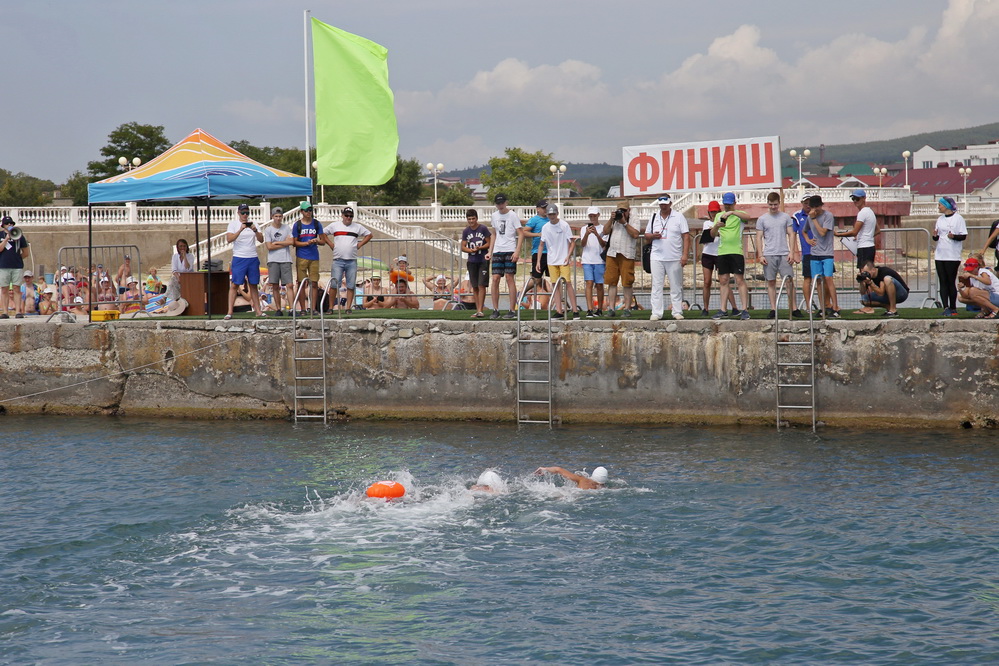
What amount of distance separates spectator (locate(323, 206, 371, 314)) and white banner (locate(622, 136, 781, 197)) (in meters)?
5.13

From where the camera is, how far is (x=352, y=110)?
1944 centimetres

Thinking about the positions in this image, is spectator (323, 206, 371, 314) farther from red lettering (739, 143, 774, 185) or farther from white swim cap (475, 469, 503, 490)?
red lettering (739, 143, 774, 185)

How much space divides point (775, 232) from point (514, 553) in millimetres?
8310

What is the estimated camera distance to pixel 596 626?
8.31m

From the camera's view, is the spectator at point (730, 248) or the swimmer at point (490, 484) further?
the spectator at point (730, 248)

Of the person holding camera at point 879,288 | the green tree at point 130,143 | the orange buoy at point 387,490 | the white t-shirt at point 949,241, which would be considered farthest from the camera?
the green tree at point 130,143

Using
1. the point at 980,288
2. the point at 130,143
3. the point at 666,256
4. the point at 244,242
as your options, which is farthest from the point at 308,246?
the point at 130,143

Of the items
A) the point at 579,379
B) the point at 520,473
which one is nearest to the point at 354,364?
the point at 579,379

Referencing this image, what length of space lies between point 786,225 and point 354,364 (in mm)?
7620

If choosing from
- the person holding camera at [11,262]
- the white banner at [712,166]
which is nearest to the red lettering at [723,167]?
the white banner at [712,166]

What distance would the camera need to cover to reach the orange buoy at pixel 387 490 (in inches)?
467

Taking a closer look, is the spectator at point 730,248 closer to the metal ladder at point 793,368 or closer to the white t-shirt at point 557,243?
the metal ladder at point 793,368

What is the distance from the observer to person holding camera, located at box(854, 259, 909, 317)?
52.4 feet

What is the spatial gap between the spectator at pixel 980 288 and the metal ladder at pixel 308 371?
1049 centimetres
